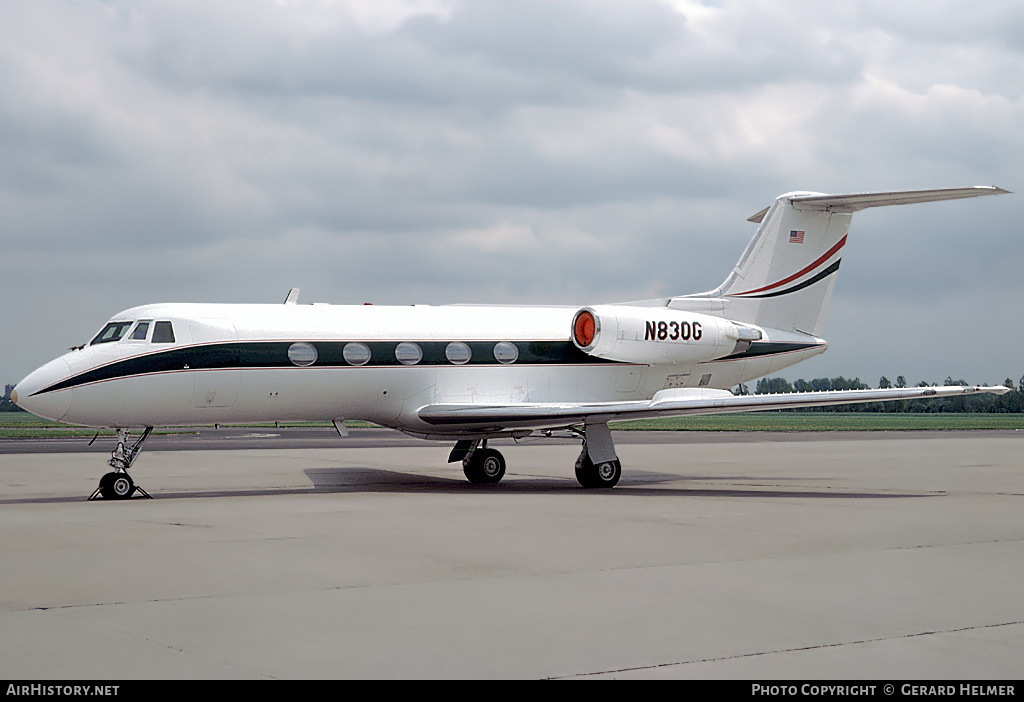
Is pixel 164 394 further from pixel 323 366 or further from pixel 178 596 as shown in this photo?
pixel 178 596

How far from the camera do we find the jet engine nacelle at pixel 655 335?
20.8 m

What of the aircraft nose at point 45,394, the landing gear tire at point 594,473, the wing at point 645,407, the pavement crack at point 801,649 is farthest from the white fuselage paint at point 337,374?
the pavement crack at point 801,649

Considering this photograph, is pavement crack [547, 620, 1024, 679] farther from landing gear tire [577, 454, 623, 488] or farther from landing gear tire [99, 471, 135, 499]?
landing gear tire [99, 471, 135, 499]

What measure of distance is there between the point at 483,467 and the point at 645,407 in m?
4.74

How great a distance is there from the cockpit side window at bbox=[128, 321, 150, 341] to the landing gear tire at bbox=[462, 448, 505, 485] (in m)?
7.00

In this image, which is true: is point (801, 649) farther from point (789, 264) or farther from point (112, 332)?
point (789, 264)

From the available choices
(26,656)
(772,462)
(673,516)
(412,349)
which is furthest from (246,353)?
(772,462)

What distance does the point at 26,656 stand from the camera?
646cm

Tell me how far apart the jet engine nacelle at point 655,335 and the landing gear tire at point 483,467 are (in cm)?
296

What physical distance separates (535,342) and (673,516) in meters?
7.29

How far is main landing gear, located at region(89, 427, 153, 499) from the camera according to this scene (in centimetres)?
1688

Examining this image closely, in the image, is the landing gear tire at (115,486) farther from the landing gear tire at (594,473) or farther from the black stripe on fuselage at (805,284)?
the black stripe on fuselage at (805,284)

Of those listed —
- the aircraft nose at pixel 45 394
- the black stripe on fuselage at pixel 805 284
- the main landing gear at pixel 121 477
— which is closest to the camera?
the aircraft nose at pixel 45 394

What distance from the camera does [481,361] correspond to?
20.3m
